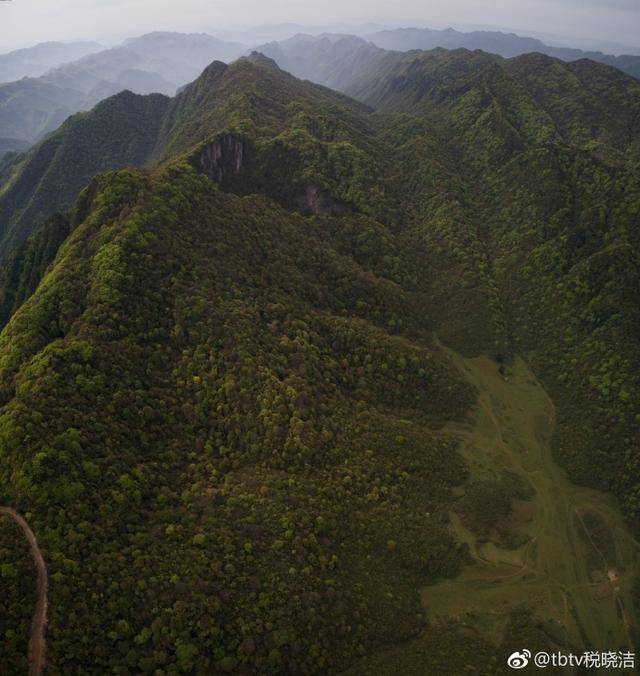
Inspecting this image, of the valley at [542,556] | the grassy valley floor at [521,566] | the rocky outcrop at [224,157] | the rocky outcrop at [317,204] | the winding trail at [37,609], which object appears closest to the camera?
the winding trail at [37,609]

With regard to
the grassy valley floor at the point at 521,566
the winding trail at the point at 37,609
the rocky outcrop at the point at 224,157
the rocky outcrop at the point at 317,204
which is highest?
the rocky outcrop at the point at 224,157

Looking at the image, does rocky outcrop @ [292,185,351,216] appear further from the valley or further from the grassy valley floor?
the grassy valley floor

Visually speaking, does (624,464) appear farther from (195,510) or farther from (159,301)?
(159,301)

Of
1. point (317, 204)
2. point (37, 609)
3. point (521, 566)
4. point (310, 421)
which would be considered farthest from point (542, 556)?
point (317, 204)

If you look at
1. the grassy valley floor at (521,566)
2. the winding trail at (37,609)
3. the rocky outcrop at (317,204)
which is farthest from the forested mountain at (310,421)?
the winding trail at (37,609)

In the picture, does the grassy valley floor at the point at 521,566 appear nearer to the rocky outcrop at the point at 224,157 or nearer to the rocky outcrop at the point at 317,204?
the rocky outcrop at the point at 317,204

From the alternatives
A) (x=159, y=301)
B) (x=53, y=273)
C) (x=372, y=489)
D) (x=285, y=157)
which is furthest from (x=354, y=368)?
(x=285, y=157)

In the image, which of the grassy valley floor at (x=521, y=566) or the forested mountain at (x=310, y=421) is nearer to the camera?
the forested mountain at (x=310, y=421)
